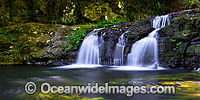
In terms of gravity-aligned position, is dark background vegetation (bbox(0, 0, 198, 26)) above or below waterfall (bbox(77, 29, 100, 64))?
above

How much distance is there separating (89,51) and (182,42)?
193 inches

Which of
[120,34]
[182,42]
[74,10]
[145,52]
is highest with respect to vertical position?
[74,10]

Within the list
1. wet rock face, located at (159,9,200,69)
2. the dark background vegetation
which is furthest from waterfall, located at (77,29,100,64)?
the dark background vegetation

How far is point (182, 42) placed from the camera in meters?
6.16

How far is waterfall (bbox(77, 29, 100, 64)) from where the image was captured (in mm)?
8482

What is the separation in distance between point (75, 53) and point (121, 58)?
119 inches

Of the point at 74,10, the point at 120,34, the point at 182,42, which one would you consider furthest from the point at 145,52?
the point at 74,10

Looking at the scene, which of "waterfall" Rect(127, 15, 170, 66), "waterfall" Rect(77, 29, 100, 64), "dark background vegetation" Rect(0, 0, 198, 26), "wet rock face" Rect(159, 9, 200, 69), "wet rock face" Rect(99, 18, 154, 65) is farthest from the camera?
"dark background vegetation" Rect(0, 0, 198, 26)

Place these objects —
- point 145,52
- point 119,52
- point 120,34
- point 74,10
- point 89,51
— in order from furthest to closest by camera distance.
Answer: point 74,10 → point 89,51 → point 120,34 → point 119,52 → point 145,52

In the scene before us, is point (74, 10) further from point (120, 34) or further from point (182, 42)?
point (182, 42)

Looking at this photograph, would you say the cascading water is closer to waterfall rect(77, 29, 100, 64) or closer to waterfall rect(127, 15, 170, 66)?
waterfall rect(127, 15, 170, 66)

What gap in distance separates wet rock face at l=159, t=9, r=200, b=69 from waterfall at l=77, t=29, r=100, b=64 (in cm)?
361

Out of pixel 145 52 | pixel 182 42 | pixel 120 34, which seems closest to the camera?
pixel 182 42

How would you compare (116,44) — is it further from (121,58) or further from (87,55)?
(87,55)
